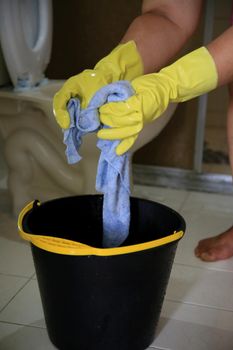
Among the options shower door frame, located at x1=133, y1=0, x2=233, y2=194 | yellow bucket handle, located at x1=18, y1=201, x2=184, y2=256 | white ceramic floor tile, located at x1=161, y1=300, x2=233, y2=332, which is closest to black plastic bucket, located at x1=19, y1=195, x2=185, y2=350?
yellow bucket handle, located at x1=18, y1=201, x2=184, y2=256

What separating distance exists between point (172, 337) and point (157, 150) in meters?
0.89

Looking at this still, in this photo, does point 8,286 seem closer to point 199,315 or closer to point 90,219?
point 90,219

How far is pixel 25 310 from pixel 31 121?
58 cm

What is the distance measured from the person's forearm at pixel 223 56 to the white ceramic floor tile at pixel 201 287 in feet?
1.61

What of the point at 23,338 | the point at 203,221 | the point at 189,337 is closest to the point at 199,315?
the point at 189,337

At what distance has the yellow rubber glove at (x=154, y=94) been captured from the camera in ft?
2.20

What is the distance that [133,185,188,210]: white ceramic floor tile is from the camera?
154 centimetres

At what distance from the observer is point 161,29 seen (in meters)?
0.93

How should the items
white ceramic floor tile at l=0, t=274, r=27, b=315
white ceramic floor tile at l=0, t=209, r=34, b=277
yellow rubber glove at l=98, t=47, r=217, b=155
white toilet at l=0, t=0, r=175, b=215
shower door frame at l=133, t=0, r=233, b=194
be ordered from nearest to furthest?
yellow rubber glove at l=98, t=47, r=217, b=155
white ceramic floor tile at l=0, t=274, r=27, b=315
white ceramic floor tile at l=0, t=209, r=34, b=277
white toilet at l=0, t=0, r=175, b=215
shower door frame at l=133, t=0, r=233, b=194

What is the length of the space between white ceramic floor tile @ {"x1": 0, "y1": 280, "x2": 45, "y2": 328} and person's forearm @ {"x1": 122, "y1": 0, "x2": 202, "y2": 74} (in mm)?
517

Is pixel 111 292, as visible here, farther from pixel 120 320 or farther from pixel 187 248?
pixel 187 248

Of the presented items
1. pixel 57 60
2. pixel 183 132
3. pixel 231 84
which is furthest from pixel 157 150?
pixel 231 84

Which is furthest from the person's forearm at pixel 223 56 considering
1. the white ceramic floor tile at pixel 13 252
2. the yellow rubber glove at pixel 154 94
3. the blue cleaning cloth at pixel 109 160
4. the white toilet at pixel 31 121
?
the white ceramic floor tile at pixel 13 252

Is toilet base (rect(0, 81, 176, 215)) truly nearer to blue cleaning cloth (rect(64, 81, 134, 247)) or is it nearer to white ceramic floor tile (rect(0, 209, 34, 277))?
white ceramic floor tile (rect(0, 209, 34, 277))
